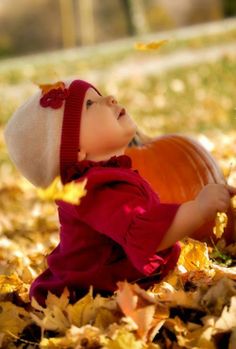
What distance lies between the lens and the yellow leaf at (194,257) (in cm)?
296

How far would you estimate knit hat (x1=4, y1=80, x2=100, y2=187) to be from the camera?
2.71 m

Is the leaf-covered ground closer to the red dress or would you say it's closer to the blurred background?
the red dress

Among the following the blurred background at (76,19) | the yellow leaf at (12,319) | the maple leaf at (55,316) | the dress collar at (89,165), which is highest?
the dress collar at (89,165)

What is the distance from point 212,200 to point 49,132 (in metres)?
0.57

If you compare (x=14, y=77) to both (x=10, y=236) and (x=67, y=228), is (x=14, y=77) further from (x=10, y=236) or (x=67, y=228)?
(x=67, y=228)

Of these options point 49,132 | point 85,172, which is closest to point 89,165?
point 85,172

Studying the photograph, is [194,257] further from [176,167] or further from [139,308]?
[176,167]

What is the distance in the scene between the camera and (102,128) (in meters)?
2.72

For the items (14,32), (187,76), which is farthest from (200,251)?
(14,32)

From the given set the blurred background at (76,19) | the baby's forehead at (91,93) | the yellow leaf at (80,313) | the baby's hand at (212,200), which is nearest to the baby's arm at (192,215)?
the baby's hand at (212,200)

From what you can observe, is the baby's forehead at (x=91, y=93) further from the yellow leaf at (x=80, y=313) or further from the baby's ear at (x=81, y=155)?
the yellow leaf at (x=80, y=313)

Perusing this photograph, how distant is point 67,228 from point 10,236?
2.39 metres

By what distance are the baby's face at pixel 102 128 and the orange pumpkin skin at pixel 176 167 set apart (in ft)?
3.44

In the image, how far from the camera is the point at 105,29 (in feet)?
104
